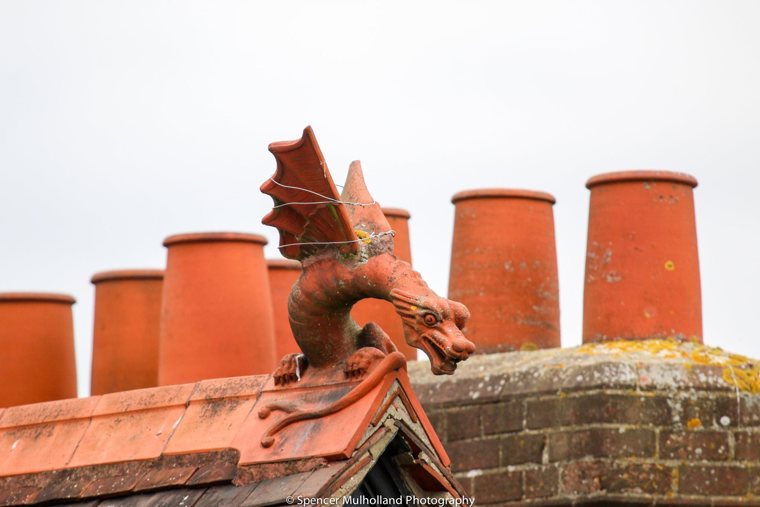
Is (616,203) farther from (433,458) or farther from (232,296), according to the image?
(433,458)

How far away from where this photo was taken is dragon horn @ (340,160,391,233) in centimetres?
527

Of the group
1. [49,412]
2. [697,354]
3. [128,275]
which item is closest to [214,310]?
[128,275]

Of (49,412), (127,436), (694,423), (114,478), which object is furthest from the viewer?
(694,423)

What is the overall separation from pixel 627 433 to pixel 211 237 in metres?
2.25

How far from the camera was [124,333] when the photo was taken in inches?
392

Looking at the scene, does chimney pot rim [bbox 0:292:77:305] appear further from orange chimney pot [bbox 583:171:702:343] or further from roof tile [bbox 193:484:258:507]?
roof tile [bbox 193:484:258:507]

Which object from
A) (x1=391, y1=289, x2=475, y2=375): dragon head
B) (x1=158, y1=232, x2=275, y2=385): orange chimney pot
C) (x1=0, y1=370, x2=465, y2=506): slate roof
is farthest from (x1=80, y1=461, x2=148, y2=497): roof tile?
(x1=158, y1=232, x2=275, y2=385): orange chimney pot

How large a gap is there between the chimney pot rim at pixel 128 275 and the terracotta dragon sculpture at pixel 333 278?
15.8 feet

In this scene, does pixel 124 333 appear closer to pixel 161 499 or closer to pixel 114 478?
pixel 114 478

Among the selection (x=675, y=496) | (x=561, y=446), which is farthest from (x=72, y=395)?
(x=675, y=496)

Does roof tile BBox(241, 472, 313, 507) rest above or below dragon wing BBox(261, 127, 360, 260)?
below

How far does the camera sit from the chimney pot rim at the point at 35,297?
9086mm

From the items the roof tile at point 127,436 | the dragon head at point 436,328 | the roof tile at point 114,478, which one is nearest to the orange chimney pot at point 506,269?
the roof tile at point 127,436

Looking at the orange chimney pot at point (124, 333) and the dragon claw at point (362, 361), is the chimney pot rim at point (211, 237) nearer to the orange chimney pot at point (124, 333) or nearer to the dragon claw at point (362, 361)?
the orange chimney pot at point (124, 333)
